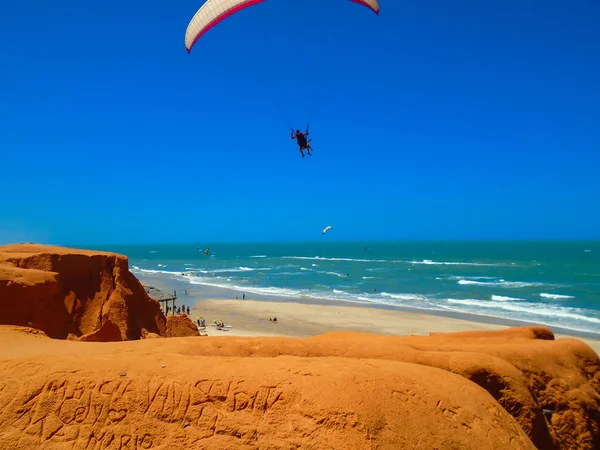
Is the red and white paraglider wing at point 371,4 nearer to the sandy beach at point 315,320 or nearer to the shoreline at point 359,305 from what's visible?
the sandy beach at point 315,320

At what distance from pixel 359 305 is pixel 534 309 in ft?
47.5

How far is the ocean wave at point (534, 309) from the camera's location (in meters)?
30.6

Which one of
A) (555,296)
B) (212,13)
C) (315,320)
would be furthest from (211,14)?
(555,296)

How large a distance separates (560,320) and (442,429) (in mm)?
30304

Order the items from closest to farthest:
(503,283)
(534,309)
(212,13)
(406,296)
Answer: (212,13) < (534,309) < (406,296) < (503,283)

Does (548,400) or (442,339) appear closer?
(548,400)

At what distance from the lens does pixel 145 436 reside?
175 inches

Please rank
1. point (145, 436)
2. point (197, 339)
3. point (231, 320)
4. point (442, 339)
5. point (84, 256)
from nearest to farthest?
1. point (145, 436)
2. point (197, 339)
3. point (442, 339)
4. point (84, 256)
5. point (231, 320)

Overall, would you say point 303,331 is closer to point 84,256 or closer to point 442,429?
point 84,256

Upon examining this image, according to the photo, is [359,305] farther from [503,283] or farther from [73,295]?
[73,295]

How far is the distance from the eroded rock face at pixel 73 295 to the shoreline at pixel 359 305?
70.8 feet

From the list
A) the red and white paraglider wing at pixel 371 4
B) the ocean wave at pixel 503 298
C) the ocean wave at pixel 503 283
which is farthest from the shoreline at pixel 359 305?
the red and white paraglider wing at pixel 371 4

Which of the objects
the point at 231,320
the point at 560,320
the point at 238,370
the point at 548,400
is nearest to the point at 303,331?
the point at 231,320

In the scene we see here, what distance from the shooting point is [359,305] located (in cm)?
3922
